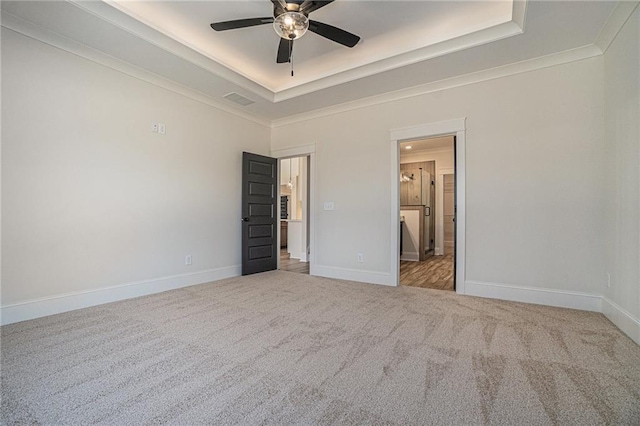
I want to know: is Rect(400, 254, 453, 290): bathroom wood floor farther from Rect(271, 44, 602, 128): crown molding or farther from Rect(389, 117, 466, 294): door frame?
Rect(271, 44, 602, 128): crown molding

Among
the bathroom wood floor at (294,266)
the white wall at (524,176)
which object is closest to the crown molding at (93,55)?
the white wall at (524,176)

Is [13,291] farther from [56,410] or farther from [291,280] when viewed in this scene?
[291,280]

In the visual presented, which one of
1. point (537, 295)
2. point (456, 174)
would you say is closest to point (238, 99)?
point (456, 174)

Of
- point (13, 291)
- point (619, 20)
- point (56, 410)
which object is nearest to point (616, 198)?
point (619, 20)

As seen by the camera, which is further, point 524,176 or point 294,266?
point 294,266

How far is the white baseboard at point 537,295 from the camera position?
2.89m

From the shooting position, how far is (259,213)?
16.0 feet

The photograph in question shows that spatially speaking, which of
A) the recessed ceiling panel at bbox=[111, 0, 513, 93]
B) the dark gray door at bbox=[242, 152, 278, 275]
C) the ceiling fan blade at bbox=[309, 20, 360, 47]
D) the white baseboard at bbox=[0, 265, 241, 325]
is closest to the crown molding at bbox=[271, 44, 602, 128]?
the recessed ceiling panel at bbox=[111, 0, 513, 93]

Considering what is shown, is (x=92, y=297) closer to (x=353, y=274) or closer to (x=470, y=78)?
(x=353, y=274)

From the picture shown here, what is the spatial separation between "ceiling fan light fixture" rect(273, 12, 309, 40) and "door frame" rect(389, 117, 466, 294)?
209cm

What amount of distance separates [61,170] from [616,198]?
17.2ft

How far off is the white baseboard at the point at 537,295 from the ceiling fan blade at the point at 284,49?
3239 mm

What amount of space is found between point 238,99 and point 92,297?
311 cm

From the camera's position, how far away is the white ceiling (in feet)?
8.37
